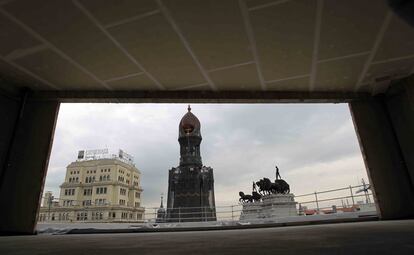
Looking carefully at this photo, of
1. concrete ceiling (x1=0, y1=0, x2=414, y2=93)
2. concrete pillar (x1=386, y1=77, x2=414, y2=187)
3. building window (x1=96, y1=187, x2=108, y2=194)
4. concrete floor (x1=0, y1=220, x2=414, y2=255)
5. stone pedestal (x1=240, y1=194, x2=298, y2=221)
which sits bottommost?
concrete floor (x1=0, y1=220, x2=414, y2=255)

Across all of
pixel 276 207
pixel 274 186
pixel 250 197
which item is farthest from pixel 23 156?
pixel 250 197

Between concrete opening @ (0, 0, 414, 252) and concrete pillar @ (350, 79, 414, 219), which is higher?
concrete opening @ (0, 0, 414, 252)

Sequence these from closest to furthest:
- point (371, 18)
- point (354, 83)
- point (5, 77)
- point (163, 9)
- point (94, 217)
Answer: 1. point (163, 9)
2. point (371, 18)
3. point (5, 77)
4. point (354, 83)
5. point (94, 217)

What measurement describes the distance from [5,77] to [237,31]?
413cm

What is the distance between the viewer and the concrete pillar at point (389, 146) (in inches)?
195

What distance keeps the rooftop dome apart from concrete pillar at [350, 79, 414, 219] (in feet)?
133

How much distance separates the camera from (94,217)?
55344 millimetres

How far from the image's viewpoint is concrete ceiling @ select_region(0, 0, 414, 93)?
3016 mm

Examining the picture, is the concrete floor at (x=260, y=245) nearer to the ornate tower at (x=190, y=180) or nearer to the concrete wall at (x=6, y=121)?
the concrete wall at (x=6, y=121)

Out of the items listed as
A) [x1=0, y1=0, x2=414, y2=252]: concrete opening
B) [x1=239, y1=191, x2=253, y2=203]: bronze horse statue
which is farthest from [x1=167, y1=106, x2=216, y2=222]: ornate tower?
[x1=0, y1=0, x2=414, y2=252]: concrete opening

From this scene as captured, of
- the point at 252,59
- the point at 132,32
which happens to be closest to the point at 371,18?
the point at 252,59

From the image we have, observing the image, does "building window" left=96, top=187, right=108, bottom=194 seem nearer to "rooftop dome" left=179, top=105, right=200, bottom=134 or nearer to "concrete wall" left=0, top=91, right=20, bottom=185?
"rooftop dome" left=179, top=105, right=200, bottom=134

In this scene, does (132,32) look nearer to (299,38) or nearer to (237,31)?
(237,31)

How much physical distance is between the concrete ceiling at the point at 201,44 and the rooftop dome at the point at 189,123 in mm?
40462
